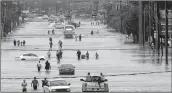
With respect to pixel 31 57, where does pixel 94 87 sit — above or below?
above

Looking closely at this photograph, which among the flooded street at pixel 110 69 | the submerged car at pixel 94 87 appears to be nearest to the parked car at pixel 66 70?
the flooded street at pixel 110 69

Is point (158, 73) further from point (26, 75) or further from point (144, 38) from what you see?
point (144, 38)

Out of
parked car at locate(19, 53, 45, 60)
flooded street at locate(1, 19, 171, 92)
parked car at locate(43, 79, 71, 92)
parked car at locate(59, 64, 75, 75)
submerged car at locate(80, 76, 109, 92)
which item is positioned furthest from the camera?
parked car at locate(19, 53, 45, 60)

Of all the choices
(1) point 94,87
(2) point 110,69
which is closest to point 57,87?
(1) point 94,87

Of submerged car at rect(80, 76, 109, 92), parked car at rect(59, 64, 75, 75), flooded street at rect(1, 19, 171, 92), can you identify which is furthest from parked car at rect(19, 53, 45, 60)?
submerged car at rect(80, 76, 109, 92)

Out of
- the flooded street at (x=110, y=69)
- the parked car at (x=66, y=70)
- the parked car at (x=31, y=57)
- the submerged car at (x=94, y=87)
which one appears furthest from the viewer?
the parked car at (x=31, y=57)

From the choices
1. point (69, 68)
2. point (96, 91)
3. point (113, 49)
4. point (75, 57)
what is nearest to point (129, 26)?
point (113, 49)

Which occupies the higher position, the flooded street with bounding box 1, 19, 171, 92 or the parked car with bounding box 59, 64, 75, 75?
the parked car with bounding box 59, 64, 75, 75

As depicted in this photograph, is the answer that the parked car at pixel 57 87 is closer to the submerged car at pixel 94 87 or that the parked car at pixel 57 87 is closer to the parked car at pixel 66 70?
the submerged car at pixel 94 87

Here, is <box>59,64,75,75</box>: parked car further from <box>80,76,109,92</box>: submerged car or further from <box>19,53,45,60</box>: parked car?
<box>19,53,45,60</box>: parked car

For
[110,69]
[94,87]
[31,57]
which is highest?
[94,87]

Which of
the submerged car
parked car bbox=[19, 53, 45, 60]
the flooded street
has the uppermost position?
the submerged car

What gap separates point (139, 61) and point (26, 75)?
15.6 m

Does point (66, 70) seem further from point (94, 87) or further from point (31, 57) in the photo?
point (31, 57)
